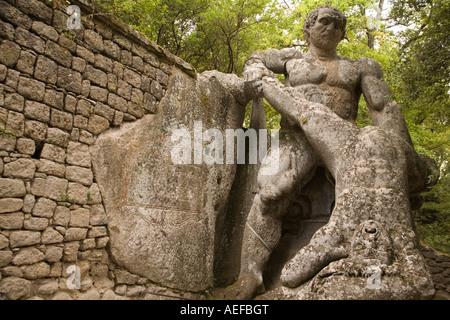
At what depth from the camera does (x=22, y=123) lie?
283 cm

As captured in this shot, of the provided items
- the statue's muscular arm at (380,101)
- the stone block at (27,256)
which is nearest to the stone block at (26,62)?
the stone block at (27,256)

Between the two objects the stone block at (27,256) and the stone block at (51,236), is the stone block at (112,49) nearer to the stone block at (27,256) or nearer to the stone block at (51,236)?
the stone block at (51,236)

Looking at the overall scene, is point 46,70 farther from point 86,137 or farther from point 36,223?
point 36,223

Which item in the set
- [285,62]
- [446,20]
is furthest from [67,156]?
[446,20]

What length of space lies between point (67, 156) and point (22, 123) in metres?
0.43

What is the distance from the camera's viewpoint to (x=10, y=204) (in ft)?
8.84

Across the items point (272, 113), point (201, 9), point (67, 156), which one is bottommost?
point (67, 156)

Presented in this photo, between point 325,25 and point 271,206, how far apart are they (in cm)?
206

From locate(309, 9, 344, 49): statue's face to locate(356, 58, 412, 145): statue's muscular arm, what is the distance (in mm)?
405

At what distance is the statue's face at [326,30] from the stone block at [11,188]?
3261mm

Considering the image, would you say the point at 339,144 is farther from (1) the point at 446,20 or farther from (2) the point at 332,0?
(2) the point at 332,0

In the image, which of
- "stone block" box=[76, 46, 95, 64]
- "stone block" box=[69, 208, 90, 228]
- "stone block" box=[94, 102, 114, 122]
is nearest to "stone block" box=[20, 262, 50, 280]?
"stone block" box=[69, 208, 90, 228]

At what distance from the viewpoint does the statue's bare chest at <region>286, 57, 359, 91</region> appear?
4.13 m

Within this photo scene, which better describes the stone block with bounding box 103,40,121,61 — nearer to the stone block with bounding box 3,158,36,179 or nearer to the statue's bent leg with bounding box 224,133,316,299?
the stone block with bounding box 3,158,36,179
